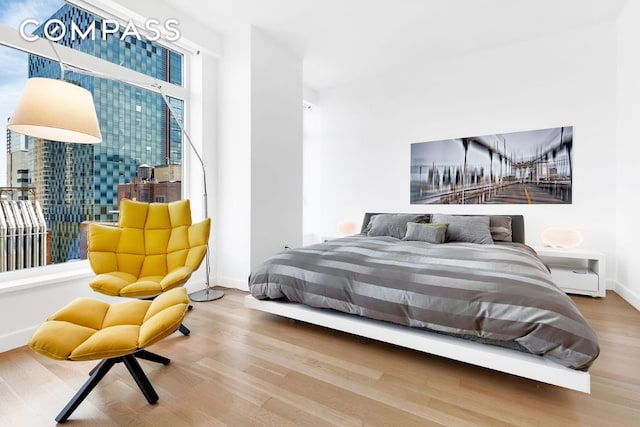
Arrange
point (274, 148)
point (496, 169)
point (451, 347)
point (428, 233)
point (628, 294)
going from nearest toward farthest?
point (451, 347)
point (628, 294)
point (428, 233)
point (274, 148)
point (496, 169)

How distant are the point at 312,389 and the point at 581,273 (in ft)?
10.7

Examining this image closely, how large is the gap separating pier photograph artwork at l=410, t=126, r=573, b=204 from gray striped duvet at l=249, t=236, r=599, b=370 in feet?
5.05

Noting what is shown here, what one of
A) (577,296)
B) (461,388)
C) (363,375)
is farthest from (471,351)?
(577,296)

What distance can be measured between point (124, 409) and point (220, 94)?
3.29 meters

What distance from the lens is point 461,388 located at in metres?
1.63

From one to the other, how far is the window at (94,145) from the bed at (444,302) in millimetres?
1746

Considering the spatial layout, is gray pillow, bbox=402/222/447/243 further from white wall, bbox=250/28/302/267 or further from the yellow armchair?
the yellow armchair

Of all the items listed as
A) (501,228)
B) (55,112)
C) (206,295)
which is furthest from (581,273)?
(55,112)

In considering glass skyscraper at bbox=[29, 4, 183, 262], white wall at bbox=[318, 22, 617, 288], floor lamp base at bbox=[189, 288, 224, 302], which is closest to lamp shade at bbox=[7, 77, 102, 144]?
glass skyscraper at bbox=[29, 4, 183, 262]

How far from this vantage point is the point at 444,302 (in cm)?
176

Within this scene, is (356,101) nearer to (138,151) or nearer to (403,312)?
(138,151)

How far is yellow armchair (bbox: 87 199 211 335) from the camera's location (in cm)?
216

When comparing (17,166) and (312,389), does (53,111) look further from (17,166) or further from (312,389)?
(312,389)

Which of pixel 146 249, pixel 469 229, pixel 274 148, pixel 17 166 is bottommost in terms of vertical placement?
pixel 146 249
